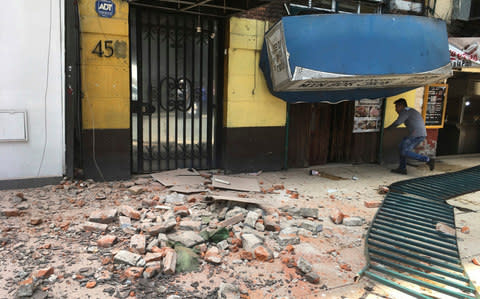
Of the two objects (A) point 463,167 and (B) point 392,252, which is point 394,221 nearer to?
(B) point 392,252

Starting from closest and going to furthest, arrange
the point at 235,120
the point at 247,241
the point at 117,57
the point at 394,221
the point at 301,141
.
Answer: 1. the point at 247,241
2. the point at 394,221
3. the point at 117,57
4. the point at 235,120
5. the point at 301,141

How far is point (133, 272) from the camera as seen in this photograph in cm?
345

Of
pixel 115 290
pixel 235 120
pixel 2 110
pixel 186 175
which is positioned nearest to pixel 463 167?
pixel 235 120

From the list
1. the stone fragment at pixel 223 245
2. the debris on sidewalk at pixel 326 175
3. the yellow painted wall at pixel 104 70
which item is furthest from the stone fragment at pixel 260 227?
the debris on sidewalk at pixel 326 175

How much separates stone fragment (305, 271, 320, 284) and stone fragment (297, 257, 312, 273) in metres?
0.06

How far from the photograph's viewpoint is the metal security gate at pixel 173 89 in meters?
6.72

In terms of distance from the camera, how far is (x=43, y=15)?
5.50m

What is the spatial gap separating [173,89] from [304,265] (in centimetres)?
445

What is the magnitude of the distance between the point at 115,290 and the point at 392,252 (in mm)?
3073

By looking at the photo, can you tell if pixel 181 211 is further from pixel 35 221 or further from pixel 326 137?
pixel 326 137

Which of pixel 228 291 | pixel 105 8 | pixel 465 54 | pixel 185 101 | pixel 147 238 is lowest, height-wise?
pixel 228 291

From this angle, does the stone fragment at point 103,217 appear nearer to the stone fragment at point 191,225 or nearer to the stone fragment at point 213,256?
the stone fragment at point 191,225

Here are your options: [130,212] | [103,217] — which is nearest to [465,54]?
[130,212]

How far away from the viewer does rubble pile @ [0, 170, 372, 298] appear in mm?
3400
